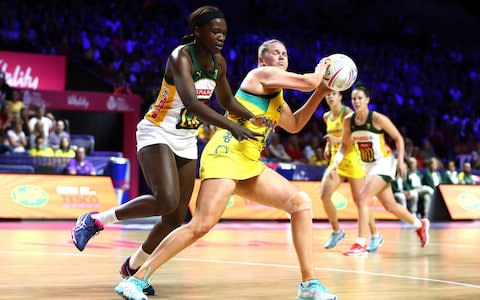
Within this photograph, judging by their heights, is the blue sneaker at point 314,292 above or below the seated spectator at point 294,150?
above

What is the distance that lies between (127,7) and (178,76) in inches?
794

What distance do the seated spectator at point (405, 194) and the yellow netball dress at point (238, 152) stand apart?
45.1 ft

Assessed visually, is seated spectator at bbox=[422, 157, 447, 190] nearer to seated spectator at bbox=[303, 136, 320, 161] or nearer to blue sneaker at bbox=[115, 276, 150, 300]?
seated spectator at bbox=[303, 136, 320, 161]

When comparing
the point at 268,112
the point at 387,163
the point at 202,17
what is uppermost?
the point at 202,17

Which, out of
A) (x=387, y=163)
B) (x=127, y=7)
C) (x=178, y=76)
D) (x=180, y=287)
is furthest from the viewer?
(x=127, y=7)

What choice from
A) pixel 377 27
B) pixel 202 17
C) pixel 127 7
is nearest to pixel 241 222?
pixel 127 7

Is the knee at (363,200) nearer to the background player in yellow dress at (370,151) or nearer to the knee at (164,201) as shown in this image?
the background player in yellow dress at (370,151)

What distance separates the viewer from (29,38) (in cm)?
2130

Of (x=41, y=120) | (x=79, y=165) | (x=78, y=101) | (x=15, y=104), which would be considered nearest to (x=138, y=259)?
(x=79, y=165)

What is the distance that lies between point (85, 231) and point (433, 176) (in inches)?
609

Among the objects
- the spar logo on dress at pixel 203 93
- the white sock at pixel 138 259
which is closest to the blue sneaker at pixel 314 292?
the white sock at pixel 138 259

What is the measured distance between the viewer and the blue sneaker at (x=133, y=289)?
18.8 feet

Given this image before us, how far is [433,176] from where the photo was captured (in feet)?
68.2

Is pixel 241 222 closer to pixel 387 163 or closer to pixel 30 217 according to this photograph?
pixel 30 217
